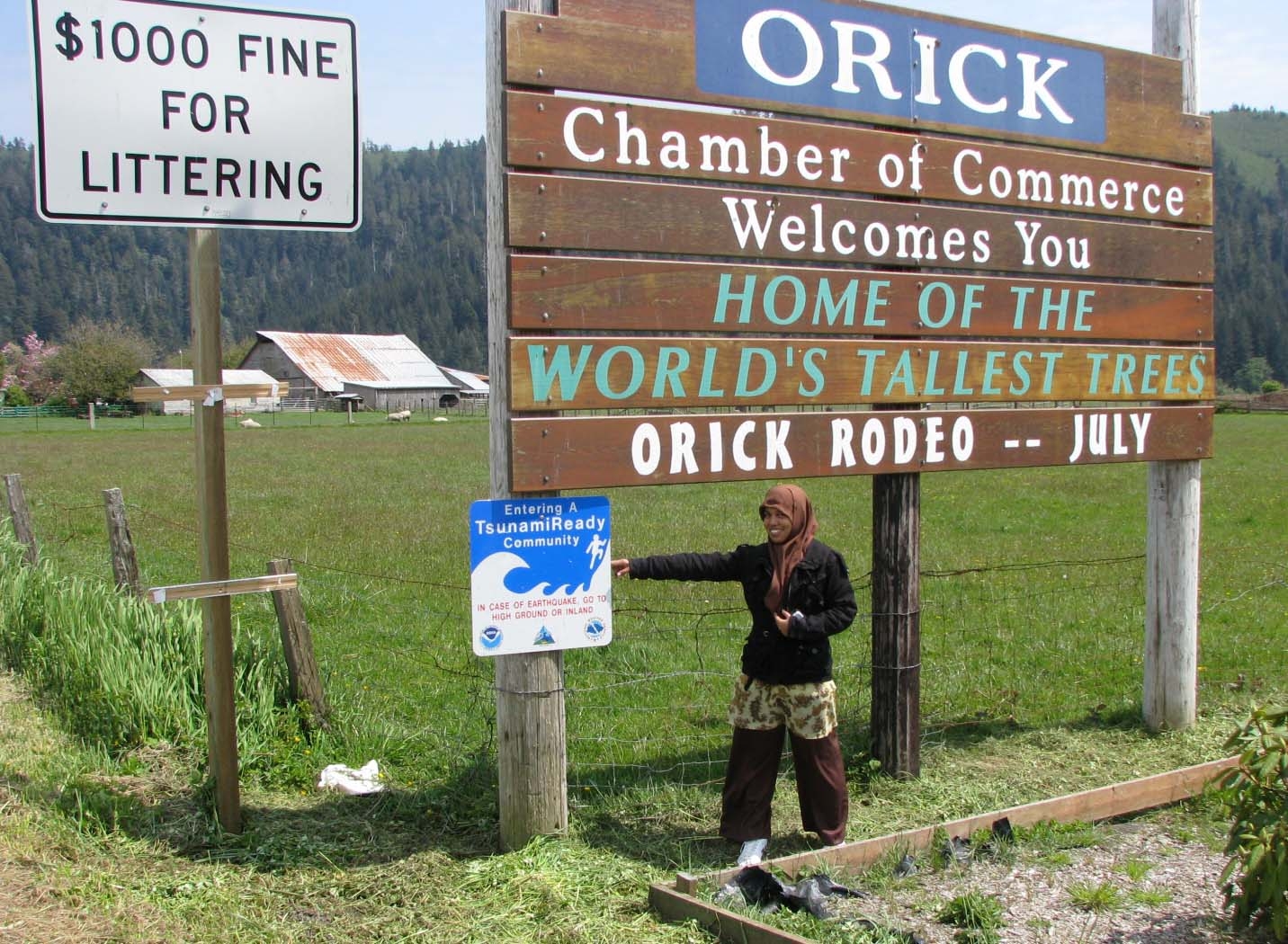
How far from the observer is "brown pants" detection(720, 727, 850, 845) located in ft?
17.3

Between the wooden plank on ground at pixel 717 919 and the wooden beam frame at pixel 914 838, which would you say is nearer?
the wooden plank on ground at pixel 717 919

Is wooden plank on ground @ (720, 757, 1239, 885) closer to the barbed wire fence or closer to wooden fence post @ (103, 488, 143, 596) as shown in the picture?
the barbed wire fence

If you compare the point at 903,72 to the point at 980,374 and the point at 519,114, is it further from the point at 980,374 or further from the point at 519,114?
the point at 519,114

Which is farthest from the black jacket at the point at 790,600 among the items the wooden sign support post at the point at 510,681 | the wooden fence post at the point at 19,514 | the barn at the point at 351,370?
the barn at the point at 351,370

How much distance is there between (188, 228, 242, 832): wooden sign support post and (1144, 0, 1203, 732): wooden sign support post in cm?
519

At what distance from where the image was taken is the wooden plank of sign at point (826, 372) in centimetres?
504

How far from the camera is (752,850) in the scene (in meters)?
5.16

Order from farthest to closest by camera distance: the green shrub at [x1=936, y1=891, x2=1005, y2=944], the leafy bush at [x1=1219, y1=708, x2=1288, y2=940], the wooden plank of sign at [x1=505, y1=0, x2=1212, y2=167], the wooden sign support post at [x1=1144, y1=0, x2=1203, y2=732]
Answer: the wooden sign support post at [x1=1144, y1=0, x2=1203, y2=732] → the wooden plank of sign at [x1=505, y1=0, x2=1212, y2=167] → the green shrub at [x1=936, y1=891, x2=1005, y2=944] → the leafy bush at [x1=1219, y1=708, x2=1288, y2=940]

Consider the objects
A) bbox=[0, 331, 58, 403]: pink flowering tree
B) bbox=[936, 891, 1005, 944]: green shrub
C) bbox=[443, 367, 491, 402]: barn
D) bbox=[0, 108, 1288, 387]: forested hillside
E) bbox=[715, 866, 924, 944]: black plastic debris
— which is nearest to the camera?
bbox=[936, 891, 1005, 944]: green shrub

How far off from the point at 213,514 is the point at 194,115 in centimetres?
161

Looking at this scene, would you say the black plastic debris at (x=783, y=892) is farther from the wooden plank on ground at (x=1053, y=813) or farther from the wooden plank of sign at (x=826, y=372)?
the wooden plank of sign at (x=826, y=372)

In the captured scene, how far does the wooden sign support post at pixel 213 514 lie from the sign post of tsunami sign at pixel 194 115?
0.83 ft

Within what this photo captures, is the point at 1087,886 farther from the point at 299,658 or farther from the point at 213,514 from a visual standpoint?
the point at 299,658

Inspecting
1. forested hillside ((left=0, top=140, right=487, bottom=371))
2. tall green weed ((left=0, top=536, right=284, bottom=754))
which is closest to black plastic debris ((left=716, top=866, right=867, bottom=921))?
tall green weed ((left=0, top=536, right=284, bottom=754))
